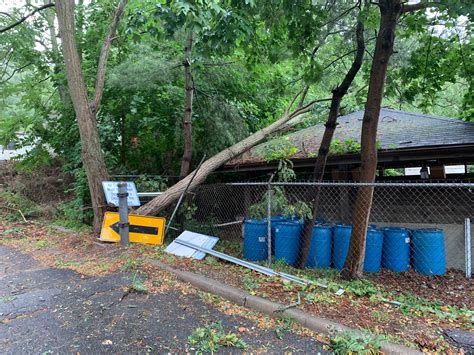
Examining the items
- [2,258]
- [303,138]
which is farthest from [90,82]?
[303,138]

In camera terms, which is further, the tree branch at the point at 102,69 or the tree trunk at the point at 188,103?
the tree trunk at the point at 188,103

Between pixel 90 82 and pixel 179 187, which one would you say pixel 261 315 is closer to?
pixel 179 187

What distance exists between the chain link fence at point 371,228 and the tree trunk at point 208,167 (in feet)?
1.89

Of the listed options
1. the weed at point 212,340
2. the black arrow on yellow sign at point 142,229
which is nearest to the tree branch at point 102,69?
the black arrow on yellow sign at point 142,229

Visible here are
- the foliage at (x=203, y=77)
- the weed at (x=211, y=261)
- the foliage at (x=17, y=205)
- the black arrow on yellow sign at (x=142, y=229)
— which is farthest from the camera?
the foliage at (x=17, y=205)

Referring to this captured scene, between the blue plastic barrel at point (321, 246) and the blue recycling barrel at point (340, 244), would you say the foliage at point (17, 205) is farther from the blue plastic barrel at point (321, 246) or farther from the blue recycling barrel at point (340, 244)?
the blue recycling barrel at point (340, 244)

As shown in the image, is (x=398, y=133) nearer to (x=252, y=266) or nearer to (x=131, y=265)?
(x=252, y=266)

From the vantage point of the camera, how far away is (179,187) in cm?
805

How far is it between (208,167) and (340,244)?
360cm

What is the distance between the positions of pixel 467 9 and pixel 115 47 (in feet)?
30.5

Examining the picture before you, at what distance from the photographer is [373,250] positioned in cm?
674

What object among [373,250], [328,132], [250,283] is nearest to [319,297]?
[250,283]

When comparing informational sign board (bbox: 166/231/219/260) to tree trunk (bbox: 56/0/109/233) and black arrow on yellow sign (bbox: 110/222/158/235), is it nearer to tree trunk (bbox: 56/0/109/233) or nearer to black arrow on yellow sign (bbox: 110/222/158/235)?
black arrow on yellow sign (bbox: 110/222/158/235)

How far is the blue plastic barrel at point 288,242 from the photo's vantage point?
708 centimetres
